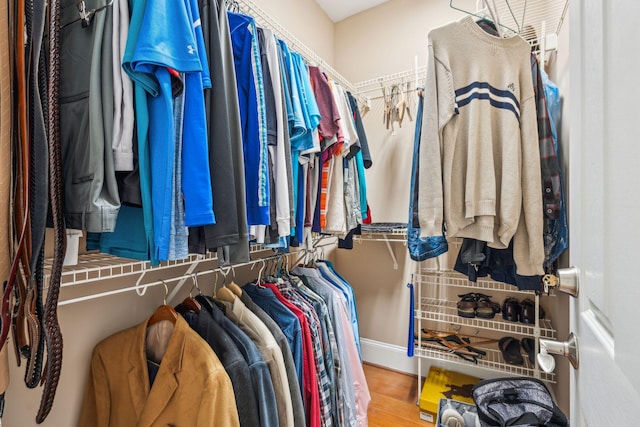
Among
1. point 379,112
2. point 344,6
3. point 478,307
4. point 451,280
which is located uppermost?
point 344,6

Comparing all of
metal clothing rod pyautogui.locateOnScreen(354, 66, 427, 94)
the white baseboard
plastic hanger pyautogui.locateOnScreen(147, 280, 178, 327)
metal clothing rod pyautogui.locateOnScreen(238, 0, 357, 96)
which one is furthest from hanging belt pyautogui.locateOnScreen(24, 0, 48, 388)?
the white baseboard

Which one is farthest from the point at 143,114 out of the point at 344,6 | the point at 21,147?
the point at 344,6

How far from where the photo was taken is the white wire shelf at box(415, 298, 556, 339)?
1.57m

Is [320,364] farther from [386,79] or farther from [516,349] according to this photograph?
[386,79]

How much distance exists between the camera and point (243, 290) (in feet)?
4.32

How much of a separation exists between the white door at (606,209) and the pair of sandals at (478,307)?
48.3 inches

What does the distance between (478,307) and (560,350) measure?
1312 millimetres

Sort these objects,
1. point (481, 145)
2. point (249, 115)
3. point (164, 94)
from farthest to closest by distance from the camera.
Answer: point (481, 145) → point (249, 115) → point (164, 94)

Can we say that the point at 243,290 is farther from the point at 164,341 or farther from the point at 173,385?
the point at 173,385

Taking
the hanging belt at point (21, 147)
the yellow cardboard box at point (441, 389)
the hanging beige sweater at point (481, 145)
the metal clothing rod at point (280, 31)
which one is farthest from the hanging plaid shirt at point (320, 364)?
the metal clothing rod at point (280, 31)

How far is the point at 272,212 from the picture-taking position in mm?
1047

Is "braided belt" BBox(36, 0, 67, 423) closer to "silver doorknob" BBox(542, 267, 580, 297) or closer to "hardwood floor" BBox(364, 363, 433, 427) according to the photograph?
"silver doorknob" BBox(542, 267, 580, 297)

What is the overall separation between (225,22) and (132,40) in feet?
1.04

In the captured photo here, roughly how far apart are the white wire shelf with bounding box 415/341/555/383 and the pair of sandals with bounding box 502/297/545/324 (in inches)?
8.8
